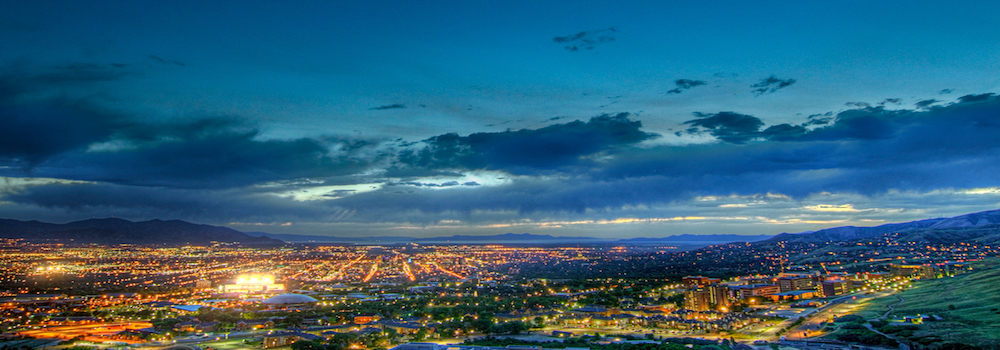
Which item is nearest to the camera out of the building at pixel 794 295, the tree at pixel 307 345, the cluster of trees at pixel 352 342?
the tree at pixel 307 345

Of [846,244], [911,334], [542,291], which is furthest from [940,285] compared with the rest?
[846,244]

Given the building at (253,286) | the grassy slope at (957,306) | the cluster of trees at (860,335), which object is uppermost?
the grassy slope at (957,306)

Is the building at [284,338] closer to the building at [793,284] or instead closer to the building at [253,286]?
the building at [253,286]

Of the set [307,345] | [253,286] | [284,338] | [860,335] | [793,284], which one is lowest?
[253,286]

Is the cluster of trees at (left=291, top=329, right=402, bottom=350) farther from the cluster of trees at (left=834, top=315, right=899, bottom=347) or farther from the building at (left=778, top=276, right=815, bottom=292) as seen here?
the building at (left=778, top=276, right=815, bottom=292)

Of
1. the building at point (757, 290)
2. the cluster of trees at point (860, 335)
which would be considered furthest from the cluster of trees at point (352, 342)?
the building at point (757, 290)

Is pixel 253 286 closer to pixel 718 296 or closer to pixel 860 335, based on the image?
pixel 718 296

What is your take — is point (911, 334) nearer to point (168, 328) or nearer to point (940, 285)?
point (940, 285)

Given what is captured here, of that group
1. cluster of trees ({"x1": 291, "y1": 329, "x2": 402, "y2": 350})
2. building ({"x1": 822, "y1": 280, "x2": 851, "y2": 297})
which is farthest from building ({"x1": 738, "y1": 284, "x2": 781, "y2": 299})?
cluster of trees ({"x1": 291, "y1": 329, "x2": 402, "y2": 350})

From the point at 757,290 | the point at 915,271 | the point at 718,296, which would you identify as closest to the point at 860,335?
the point at 718,296
